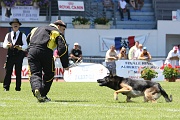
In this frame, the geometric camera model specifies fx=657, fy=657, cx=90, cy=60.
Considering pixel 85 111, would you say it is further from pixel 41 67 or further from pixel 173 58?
pixel 173 58

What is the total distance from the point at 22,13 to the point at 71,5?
2878 mm

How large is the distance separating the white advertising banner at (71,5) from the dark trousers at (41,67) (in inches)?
926

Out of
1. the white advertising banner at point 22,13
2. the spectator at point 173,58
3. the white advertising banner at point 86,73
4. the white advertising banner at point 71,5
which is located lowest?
the white advertising banner at point 86,73

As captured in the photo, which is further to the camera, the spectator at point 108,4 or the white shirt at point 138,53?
the spectator at point 108,4

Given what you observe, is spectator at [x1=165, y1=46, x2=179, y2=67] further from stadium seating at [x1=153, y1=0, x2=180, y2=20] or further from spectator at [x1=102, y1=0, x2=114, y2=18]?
spectator at [x1=102, y1=0, x2=114, y2=18]

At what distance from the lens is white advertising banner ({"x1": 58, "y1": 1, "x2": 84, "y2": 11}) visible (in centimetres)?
3756

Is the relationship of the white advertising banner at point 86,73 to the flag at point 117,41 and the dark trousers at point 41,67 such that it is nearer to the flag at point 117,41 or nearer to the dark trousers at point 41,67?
the flag at point 117,41

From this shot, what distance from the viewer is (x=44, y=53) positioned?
13898 mm

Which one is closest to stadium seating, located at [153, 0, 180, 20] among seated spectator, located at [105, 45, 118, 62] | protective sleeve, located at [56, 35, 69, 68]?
seated spectator, located at [105, 45, 118, 62]

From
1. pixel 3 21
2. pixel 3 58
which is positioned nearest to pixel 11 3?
pixel 3 21

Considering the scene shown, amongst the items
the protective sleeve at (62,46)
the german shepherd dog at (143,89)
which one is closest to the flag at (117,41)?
the german shepherd dog at (143,89)

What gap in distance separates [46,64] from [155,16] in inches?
1002

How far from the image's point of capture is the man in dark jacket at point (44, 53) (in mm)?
13719

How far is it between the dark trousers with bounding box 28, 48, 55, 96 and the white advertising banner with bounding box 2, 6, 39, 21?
23058 millimetres
